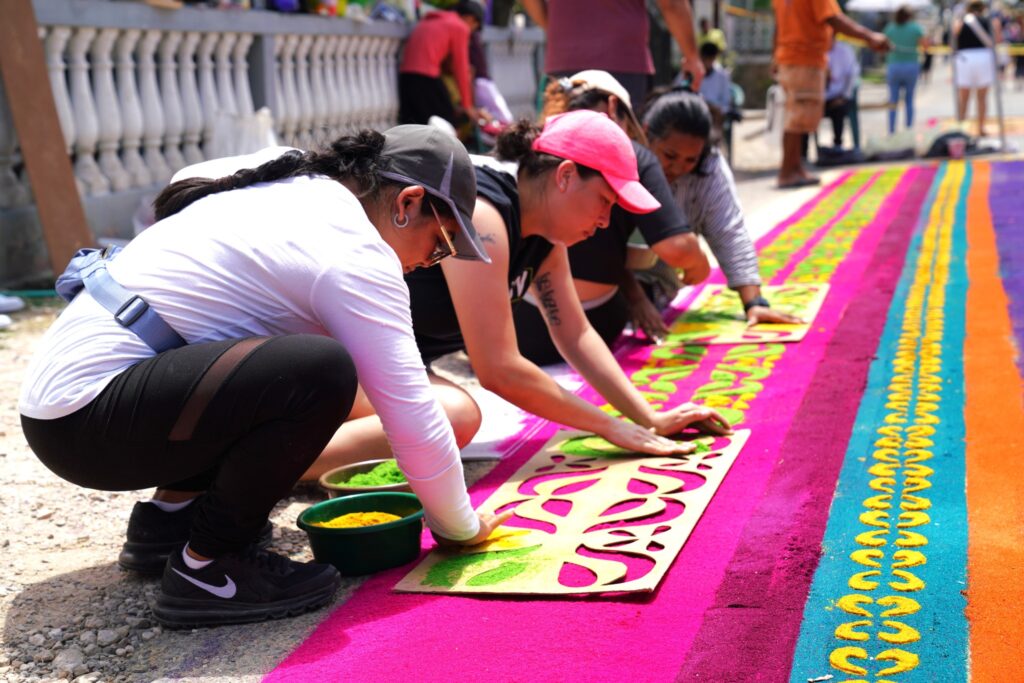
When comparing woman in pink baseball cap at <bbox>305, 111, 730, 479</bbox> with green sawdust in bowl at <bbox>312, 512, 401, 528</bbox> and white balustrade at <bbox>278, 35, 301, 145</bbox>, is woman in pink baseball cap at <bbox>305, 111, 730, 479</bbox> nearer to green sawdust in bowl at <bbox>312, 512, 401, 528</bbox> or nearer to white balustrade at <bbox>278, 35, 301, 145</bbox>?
green sawdust in bowl at <bbox>312, 512, 401, 528</bbox>

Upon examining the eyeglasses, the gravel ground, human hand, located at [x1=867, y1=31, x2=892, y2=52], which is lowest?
the gravel ground

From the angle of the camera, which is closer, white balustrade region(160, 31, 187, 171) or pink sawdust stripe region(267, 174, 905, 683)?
pink sawdust stripe region(267, 174, 905, 683)

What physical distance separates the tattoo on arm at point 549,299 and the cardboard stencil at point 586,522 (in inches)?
14.7

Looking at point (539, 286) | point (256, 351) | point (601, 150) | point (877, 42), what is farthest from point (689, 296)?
point (877, 42)

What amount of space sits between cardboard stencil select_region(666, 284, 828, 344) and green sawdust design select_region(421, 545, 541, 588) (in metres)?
2.21

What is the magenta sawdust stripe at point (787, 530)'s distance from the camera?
2000 millimetres

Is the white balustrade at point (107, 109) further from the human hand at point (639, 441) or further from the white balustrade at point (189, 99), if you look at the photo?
the human hand at point (639, 441)

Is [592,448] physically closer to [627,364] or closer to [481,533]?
[481,533]

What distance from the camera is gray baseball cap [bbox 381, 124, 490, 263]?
7.14ft

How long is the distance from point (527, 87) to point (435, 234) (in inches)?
415

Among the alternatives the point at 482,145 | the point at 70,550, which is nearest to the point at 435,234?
the point at 70,550

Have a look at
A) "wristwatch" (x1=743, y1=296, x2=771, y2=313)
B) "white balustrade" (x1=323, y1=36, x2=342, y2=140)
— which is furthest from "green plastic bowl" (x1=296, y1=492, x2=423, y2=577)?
"white balustrade" (x1=323, y1=36, x2=342, y2=140)

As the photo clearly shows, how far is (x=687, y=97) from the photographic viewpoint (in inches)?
165

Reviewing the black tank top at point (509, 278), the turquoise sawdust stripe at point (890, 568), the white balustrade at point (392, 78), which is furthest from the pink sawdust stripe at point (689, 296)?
the white balustrade at point (392, 78)
